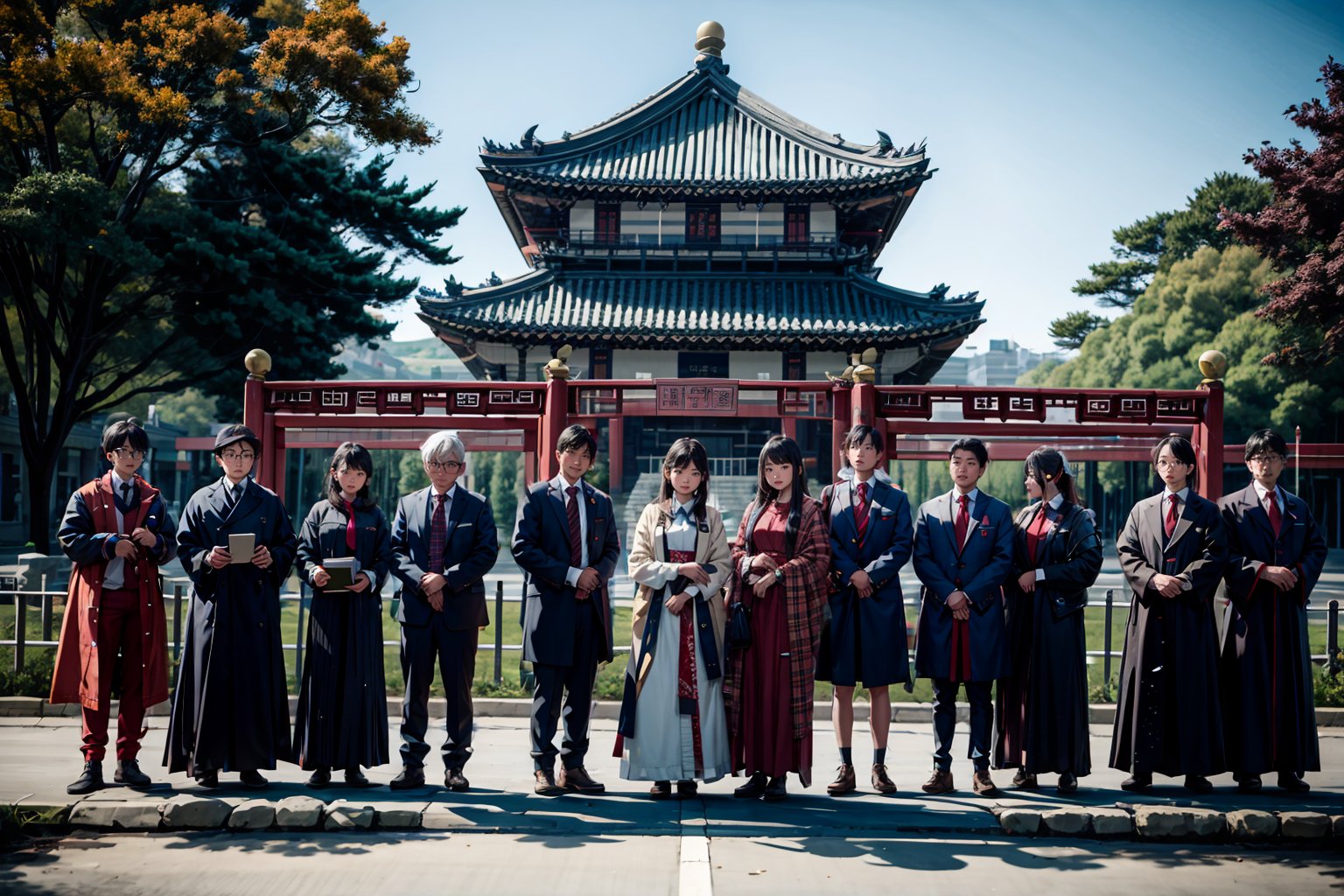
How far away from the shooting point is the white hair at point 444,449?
19.0 ft

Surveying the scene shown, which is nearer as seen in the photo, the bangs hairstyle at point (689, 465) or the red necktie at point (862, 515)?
the bangs hairstyle at point (689, 465)

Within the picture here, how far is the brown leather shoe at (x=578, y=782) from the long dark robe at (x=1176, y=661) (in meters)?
2.81

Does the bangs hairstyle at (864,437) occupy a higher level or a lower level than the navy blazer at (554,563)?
higher

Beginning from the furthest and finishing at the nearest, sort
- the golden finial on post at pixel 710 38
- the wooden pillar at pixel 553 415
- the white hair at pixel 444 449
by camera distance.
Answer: the golden finial on post at pixel 710 38, the wooden pillar at pixel 553 415, the white hair at pixel 444 449

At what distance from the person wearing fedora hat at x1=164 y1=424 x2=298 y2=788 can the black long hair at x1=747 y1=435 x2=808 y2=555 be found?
8.35 ft

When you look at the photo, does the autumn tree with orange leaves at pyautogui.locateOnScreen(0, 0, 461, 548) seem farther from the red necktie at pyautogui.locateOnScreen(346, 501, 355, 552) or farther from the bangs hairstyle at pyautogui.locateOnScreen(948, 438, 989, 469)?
the bangs hairstyle at pyautogui.locateOnScreen(948, 438, 989, 469)

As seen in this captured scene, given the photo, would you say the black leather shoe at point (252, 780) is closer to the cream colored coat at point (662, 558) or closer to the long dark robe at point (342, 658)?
the long dark robe at point (342, 658)

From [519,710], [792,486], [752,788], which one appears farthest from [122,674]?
[792,486]

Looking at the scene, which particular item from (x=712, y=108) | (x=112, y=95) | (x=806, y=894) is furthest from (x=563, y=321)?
(x=806, y=894)

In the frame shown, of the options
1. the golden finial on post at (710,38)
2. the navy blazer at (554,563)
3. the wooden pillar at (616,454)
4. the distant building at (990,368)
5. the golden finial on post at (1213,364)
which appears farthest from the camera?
the distant building at (990,368)

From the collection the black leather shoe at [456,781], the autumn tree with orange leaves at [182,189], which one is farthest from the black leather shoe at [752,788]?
the autumn tree with orange leaves at [182,189]

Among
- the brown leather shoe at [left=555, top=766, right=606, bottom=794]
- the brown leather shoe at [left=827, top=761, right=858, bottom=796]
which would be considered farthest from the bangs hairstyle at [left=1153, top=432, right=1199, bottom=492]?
the brown leather shoe at [left=555, top=766, right=606, bottom=794]

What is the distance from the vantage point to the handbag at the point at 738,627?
546 cm

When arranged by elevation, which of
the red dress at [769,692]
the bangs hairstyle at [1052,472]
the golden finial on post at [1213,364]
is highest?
the golden finial on post at [1213,364]
